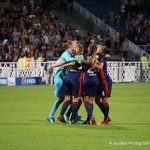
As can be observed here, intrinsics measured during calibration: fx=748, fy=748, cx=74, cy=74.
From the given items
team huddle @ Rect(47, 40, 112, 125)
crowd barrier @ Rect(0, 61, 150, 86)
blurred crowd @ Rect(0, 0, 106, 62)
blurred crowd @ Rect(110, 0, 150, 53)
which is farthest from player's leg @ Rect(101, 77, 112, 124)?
blurred crowd @ Rect(110, 0, 150, 53)

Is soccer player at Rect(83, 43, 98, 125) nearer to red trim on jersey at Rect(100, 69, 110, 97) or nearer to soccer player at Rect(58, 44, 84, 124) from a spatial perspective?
soccer player at Rect(58, 44, 84, 124)

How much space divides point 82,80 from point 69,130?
65.8 inches

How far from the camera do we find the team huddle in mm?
18328

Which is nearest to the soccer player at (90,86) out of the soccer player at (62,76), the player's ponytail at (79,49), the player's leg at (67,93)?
the player's ponytail at (79,49)

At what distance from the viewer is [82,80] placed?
1852 centimetres

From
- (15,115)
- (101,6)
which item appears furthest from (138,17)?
(15,115)

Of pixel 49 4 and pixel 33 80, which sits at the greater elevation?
pixel 49 4

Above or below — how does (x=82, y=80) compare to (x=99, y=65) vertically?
below

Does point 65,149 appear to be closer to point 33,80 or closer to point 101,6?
point 33,80

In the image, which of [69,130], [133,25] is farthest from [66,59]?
[133,25]

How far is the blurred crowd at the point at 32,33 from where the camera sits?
43.3m

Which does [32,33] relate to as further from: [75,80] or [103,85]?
[75,80]

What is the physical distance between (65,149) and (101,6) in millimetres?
39613

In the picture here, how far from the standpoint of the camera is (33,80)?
41.3 meters
